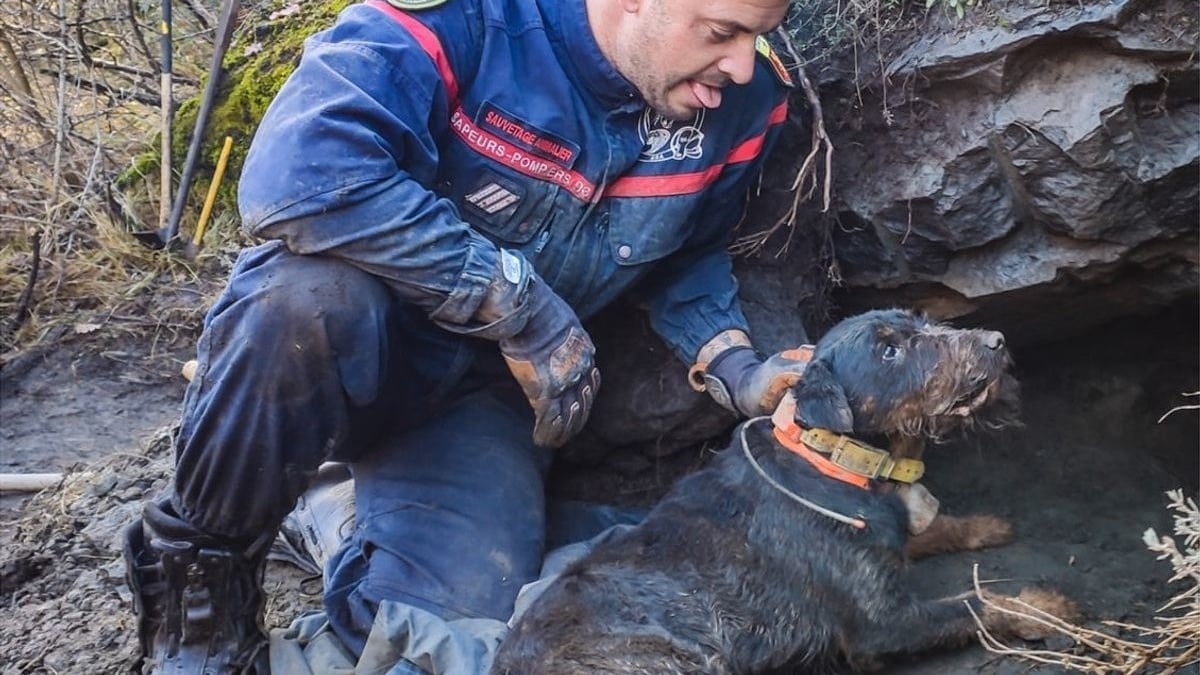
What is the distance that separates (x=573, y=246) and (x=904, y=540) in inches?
58.5

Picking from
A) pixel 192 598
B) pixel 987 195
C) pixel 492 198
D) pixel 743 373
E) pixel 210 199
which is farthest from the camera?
pixel 210 199

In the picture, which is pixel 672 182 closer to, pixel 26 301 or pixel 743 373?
pixel 743 373

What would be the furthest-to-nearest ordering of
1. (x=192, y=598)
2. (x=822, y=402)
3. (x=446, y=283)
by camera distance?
(x=822, y=402) → (x=192, y=598) → (x=446, y=283)

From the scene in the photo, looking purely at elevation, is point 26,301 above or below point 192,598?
below

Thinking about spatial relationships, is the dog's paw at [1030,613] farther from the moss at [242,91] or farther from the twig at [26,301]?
the twig at [26,301]

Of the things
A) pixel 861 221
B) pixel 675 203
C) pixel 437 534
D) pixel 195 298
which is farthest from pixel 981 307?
pixel 195 298

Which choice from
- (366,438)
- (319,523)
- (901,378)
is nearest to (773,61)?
(901,378)

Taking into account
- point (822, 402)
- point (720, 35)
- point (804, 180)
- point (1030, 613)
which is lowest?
point (1030, 613)

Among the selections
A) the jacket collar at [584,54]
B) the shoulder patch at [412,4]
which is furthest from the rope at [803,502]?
the shoulder patch at [412,4]

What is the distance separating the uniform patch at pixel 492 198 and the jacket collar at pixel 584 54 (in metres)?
0.44

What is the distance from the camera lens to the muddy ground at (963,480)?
4367 millimetres

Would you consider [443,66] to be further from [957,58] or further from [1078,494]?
[1078,494]

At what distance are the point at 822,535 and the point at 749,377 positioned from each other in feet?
2.05

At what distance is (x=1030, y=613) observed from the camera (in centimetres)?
404
